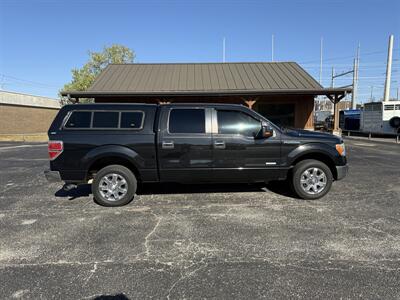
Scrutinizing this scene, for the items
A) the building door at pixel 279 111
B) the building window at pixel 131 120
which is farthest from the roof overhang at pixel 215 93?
the building window at pixel 131 120

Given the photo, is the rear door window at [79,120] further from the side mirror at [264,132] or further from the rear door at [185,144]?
the side mirror at [264,132]

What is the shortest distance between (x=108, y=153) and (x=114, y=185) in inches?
24.9

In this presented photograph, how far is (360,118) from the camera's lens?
28.6 metres

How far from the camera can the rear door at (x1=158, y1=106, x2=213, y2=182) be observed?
540 cm

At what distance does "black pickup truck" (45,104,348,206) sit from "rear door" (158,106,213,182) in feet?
0.06

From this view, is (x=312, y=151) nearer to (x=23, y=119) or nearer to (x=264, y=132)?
(x=264, y=132)

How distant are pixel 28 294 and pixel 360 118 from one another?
31.7 metres

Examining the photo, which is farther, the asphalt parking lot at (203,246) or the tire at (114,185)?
the tire at (114,185)

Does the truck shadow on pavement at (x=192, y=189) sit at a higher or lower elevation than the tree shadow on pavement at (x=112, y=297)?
higher

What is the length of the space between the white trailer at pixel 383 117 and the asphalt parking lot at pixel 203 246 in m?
21.2

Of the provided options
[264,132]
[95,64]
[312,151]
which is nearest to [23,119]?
[95,64]

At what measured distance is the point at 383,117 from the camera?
79.8 ft

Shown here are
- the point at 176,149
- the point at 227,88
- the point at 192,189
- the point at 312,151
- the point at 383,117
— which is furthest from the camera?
the point at 383,117

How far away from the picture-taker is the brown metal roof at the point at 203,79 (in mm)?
15078
